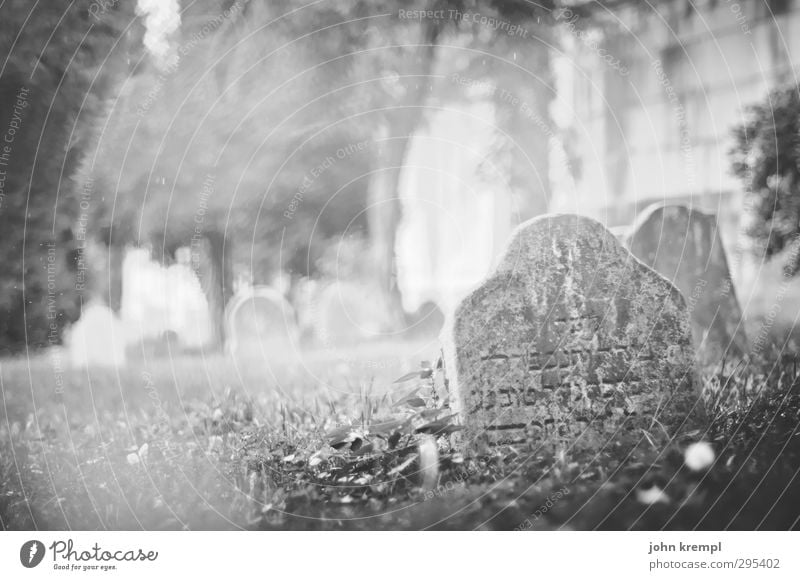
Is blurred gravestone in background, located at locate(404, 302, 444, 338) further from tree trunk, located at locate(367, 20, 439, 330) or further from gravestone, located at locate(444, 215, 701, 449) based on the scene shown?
gravestone, located at locate(444, 215, 701, 449)

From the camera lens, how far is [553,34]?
4.95 meters

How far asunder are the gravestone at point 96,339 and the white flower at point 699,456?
4015 millimetres

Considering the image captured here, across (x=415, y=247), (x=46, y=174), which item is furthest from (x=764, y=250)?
(x=46, y=174)

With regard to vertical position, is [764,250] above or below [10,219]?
below

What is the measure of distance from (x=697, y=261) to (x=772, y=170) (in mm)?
741

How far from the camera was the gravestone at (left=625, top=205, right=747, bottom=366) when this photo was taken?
4.31 m

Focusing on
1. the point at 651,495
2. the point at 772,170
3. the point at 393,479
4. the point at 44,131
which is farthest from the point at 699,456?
the point at 44,131

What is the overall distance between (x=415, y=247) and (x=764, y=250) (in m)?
2.93

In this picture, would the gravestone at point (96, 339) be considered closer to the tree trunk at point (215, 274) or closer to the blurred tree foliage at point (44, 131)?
the blurred tree foliage at point (44, 131)

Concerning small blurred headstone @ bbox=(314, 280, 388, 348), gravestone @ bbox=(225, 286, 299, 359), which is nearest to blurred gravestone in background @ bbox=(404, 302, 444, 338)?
small blurred headstone @ bbox=(314, 280, 388, 348)

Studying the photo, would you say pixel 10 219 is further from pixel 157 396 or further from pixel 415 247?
pixel 415 247

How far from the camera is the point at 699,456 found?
3125 millimetres

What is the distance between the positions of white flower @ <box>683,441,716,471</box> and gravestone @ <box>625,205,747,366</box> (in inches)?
49.9

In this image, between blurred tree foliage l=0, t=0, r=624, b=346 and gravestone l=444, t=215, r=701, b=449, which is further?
blurred tree foliage l=0, t=0, r=624, b=346
